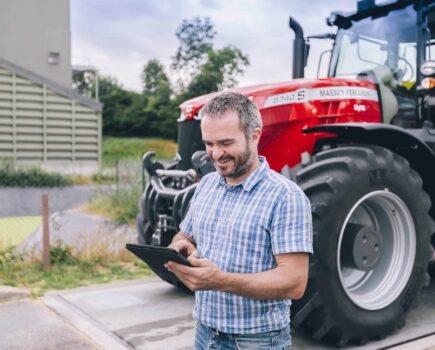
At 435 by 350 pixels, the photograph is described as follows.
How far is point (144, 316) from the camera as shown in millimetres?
4637

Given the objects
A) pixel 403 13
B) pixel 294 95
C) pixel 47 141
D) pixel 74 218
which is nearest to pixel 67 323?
pixel 294 95

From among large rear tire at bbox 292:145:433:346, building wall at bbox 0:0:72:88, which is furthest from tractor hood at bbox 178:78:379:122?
building wall at bbox 0:0:72:88

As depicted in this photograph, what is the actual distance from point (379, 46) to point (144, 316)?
3.40 m

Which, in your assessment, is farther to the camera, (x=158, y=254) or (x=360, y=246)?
(x=360, y=246)

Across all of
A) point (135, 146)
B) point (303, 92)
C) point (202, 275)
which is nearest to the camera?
point (202, 275)

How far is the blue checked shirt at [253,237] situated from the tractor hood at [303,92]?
238 centimetres

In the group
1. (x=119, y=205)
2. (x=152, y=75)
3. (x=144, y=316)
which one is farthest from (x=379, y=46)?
(x=152, y=75)

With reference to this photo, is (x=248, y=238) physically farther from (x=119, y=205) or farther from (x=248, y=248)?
(x=119, y=205)

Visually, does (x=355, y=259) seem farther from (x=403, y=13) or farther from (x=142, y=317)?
(x=403, y=13)

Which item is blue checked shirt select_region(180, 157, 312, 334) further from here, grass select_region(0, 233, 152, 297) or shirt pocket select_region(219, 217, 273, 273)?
grass select_region(0, 233, 152, 297)

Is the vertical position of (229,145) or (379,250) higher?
(229,145)

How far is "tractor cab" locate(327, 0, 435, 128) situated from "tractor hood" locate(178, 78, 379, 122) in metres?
0.31

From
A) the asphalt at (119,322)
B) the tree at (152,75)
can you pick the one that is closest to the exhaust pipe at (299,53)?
the asphalt at (119,322)

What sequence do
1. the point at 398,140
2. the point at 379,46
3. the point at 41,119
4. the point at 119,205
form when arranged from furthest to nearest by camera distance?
the point at 41,119 → the point at 119,205 → the point at 379,46 → the point at 398,140
